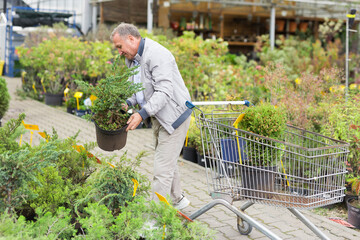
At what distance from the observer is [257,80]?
29.9 feet

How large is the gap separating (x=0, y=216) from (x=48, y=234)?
29cm

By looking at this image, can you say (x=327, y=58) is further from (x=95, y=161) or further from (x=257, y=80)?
(x=95, y=161)

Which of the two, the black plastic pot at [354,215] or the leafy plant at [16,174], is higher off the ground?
the leafy plant at [16,174]

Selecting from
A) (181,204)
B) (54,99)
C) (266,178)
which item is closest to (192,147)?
(181,204)

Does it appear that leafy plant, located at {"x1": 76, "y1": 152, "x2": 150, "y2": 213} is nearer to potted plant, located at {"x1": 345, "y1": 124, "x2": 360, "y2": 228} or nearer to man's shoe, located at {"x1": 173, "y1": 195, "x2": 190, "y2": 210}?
man's shoe, located at {"x1": 173, "y1": 195, "x2": 190, "y2": 210}

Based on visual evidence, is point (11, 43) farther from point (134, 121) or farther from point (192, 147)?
point (134, 121)

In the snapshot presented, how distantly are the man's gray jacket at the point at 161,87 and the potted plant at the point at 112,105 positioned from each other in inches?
7.5

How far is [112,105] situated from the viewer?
127 inches

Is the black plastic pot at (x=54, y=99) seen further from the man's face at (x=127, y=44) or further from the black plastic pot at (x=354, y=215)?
the black plastic pot at (x=354, y=215)

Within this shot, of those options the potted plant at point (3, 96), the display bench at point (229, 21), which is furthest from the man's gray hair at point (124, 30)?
the display bench at point (229, 21)

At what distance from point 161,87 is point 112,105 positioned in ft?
1.58

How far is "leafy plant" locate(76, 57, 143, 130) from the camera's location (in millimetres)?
3218

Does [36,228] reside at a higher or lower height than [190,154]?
higher

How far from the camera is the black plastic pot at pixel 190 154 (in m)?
6.36
